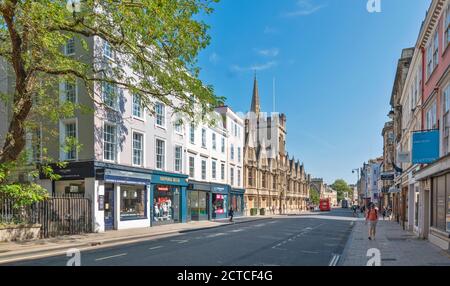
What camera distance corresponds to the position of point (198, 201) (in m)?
35.5

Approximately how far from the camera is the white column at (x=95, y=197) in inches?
829

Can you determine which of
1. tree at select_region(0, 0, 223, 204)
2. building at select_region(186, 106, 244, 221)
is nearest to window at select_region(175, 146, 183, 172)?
building at select_region(186, 106, 244, 221)

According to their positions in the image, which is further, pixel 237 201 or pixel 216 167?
pixel 237 201

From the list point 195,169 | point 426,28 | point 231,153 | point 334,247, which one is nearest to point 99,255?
point 334,247

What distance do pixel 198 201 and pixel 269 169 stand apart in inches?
1128

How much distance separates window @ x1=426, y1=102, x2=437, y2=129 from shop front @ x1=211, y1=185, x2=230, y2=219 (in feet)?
76.8

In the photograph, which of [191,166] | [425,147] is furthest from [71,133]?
[425,147]

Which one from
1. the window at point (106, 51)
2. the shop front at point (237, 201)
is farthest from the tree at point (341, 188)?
the window at point (106, 51)

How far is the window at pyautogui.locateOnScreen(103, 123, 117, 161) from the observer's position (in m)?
22.6

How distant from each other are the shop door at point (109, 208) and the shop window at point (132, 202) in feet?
2.68

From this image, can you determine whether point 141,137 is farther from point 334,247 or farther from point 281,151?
point 281,151

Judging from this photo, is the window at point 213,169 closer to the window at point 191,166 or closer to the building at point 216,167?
the building at point 216,167

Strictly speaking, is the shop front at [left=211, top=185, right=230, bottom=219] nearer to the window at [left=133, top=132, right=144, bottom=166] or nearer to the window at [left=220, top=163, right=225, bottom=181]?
the window at [left=220, top=163, right=225, bottom=181]

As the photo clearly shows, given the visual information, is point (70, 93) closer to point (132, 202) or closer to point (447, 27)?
point (132, 202)
